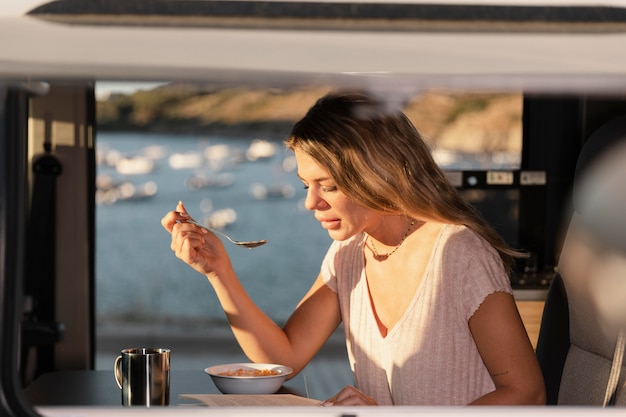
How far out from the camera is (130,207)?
1745 inches

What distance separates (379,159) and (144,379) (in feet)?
2.29

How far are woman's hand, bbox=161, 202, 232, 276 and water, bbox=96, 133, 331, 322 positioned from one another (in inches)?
1340

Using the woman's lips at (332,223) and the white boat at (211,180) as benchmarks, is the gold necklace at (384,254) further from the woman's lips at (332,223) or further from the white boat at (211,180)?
the white boat at (211,180)

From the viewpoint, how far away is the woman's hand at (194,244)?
2277mm

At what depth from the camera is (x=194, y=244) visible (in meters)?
2.28

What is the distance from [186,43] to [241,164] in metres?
42.1

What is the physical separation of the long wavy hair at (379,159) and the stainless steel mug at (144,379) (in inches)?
22.4

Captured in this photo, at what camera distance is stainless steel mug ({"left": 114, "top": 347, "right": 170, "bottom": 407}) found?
1953 millimetres

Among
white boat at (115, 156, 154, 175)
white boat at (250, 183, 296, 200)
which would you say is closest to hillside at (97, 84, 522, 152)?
white boat at (115, 156, 154, 175)

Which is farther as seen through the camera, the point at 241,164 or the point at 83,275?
the point at 241,164

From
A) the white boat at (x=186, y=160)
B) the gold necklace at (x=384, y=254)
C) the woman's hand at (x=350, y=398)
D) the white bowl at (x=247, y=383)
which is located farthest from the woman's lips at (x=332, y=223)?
the white boat at (x=186, y=160)

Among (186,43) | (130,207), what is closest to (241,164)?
(130,207)

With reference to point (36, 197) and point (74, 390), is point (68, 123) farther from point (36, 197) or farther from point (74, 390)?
point (74, 390)

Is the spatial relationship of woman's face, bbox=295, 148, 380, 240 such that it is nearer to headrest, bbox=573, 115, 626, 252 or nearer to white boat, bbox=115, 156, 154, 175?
headrest, bbox=573, 115, 626, 252
